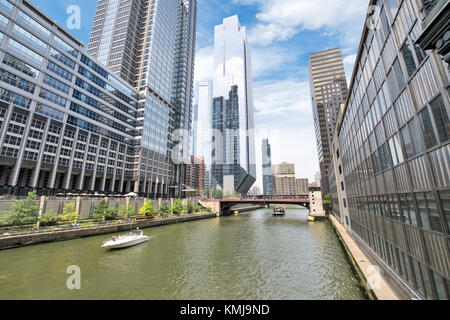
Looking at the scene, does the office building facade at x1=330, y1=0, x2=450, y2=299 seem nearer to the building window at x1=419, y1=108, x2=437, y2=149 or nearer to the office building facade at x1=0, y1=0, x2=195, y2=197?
the building window at x1=419, y1=108, x2=437, y2=149

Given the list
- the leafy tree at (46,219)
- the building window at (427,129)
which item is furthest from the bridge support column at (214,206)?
the building window at (427,129)

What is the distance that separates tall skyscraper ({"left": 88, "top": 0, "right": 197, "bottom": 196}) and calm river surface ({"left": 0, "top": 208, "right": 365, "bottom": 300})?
60083 mm

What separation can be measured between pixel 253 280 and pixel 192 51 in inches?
5831

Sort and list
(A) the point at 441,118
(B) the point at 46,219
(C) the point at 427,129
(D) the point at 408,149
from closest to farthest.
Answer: (A) the point at 441,118, (C) the point at 427,129, (D) the point at 408,149, (B) the point at 46,219

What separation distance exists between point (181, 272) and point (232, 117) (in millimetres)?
163996

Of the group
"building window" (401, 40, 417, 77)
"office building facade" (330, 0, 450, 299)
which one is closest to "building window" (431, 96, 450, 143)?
"office building facade" (330, 0, 450, 299)

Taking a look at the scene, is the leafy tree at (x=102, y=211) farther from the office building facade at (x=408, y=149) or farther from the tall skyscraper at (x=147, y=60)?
the office building facade at (x=408, y=149)

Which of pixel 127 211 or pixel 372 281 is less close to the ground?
pixel 127 211

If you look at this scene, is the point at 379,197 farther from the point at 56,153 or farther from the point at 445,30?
the point at 56,153

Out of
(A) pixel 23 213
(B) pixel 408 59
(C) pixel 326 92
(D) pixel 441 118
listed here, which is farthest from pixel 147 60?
(D) pixel 441 118

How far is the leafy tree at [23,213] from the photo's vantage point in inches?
1167

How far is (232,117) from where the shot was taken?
17488 cm

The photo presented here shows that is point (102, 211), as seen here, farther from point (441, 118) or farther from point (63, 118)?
point (441, 118)
